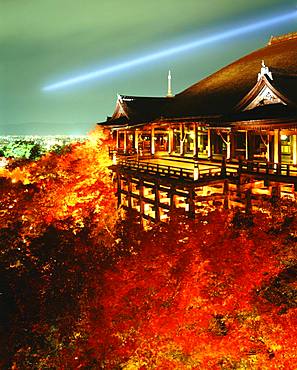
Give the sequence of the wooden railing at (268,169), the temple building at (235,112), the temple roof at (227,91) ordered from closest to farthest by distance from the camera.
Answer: the wooden railing at (268,169) < the temple building at (235,112) < the temple roof at (227,91)

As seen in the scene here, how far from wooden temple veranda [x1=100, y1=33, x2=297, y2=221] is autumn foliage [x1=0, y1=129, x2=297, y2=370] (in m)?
1.54

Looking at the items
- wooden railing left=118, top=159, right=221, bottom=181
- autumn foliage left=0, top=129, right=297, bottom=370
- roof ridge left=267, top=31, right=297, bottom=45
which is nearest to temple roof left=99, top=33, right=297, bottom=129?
roof ridge left=267, top=31, right=297, bottom=45

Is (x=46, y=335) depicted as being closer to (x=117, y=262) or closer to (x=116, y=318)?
(x=116, y=318)

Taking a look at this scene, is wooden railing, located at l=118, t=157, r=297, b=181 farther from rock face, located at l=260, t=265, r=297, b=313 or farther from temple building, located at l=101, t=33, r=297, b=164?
rock face, located at l=260, t=265, r=297, b=313

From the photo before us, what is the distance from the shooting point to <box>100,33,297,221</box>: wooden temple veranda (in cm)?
1722

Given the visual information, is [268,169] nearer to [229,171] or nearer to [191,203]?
[229,171]

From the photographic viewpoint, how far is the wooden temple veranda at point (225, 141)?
17216 mm

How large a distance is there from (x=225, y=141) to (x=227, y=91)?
5.43m

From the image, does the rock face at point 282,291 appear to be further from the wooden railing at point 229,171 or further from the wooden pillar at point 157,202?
the wooden pillar at point 157,202

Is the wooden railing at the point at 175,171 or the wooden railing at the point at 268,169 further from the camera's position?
the wooden railing at the point at 175,171

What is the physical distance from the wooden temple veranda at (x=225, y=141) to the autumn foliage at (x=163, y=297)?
1543 millimetres

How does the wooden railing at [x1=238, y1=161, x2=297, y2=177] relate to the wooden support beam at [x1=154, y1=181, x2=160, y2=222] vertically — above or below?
above

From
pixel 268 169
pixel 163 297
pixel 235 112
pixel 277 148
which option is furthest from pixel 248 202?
pixel 163 297

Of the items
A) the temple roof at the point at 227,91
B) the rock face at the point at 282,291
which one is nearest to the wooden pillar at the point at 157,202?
the temple roof at the point at 227,91
